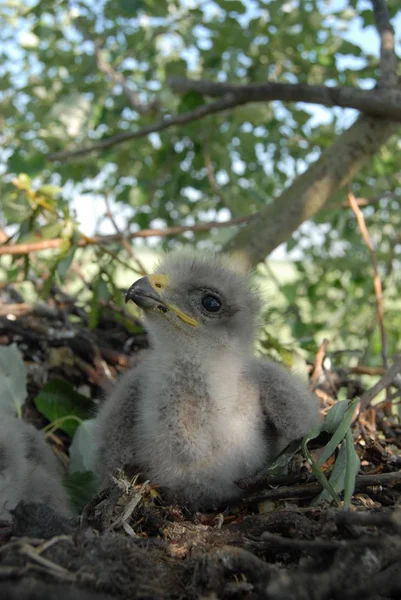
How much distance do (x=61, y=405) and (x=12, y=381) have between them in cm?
20

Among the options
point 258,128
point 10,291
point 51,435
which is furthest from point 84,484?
point 258,128

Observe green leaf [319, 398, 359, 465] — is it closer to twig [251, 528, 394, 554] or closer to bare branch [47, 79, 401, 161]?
twig [251, 528, 394, 554]

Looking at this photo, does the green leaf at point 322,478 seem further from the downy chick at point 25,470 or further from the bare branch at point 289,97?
the bare branch at point 289,97

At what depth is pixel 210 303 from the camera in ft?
6.25

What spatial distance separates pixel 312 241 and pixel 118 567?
4370mm

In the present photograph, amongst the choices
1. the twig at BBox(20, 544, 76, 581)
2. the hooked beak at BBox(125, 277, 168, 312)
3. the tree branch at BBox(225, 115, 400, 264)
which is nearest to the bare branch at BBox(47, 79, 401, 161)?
the tree branch at BBox(225, 115, 400, 264)

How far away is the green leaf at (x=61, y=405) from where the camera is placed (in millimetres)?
2371

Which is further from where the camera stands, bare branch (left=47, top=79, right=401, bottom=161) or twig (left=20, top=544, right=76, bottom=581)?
bare branch (left=47, top=79, right=401, bottom=161)

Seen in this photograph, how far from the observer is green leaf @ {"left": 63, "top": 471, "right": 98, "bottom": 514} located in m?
2.04

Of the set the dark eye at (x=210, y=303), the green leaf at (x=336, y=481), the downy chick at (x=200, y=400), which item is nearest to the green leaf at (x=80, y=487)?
the downy chick at (x=200, y=400)

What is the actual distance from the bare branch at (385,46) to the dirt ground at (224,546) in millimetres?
1387

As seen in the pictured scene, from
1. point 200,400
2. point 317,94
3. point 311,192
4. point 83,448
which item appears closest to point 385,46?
point 317,94

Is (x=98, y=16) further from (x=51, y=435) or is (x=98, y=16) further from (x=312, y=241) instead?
(x=51, y=435)

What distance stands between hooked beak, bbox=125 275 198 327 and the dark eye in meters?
0.06
